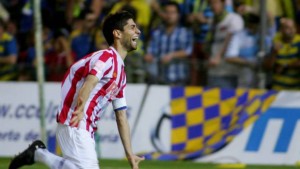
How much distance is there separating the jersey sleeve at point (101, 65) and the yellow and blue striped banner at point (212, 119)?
21.7 feet

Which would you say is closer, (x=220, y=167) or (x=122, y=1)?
(x=220, y=167)

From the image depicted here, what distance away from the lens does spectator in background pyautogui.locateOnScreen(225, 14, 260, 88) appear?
49.3 ft

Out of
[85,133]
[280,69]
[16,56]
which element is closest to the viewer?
[85,133]

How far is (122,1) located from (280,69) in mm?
2869

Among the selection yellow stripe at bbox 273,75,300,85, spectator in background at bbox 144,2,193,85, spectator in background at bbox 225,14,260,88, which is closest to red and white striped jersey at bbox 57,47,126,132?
spectator in background at bbox 144,2,193,85

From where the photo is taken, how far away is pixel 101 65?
27.3 ft

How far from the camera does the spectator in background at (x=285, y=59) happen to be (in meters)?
14.6

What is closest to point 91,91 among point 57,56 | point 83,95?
point 83,95

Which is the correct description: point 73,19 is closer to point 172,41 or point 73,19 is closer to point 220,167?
point 172,41

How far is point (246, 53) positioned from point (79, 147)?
6992 mm

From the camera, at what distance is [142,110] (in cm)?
1512

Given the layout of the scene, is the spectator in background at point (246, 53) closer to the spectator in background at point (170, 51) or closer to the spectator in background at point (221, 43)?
the spectator in background at point (221, 43)

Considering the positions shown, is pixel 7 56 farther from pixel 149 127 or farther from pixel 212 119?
pixel 212 119

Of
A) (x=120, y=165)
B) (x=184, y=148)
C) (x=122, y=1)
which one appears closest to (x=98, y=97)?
(x=120, y=165)
